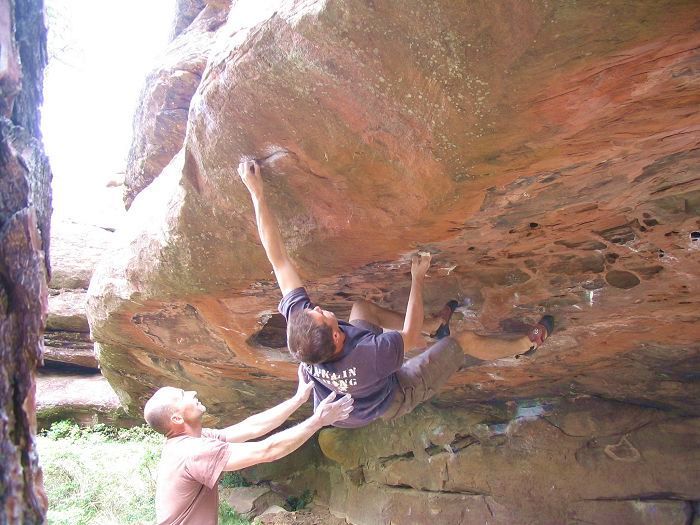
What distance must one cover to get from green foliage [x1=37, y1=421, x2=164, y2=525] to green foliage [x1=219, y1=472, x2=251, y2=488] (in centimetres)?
138

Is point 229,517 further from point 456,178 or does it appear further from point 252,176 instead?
point 456,178

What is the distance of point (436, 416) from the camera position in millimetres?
7117

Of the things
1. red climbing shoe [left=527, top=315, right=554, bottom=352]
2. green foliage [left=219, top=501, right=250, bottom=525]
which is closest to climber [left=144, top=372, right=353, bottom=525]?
red climbing shoe [left=527, top=315, right=554, bottom=352]

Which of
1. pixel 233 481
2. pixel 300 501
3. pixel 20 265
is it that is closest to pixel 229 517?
pixel 300 501

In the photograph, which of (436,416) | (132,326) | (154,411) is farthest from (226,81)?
(436,416)

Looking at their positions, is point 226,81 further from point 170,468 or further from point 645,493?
point 645,493

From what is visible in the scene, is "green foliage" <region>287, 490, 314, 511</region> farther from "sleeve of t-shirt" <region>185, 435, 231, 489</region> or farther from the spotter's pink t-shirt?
"sleeve of t-shirt" <region>185, 435, 231, 489</region>

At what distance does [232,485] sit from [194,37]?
287 inches

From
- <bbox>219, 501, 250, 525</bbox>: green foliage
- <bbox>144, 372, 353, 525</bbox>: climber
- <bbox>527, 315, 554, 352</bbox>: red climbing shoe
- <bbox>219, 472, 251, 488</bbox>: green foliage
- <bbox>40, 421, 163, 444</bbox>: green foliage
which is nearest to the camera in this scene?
<bbox>144, 372, 353, 525</bbox>: climber

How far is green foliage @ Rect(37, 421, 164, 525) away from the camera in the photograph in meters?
6.95

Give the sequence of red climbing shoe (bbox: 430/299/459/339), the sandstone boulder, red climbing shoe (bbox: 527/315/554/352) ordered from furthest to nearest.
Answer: the sandstone boulder < red climbing shoe (bbox: 527/315/554/352) < red climbing shoe (bbox: 430/299/459/339)

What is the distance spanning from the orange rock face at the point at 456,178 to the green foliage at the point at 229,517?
376 cm

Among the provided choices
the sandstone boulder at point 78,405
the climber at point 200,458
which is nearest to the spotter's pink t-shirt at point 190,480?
the climber at point 200,458

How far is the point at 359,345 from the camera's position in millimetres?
3227
